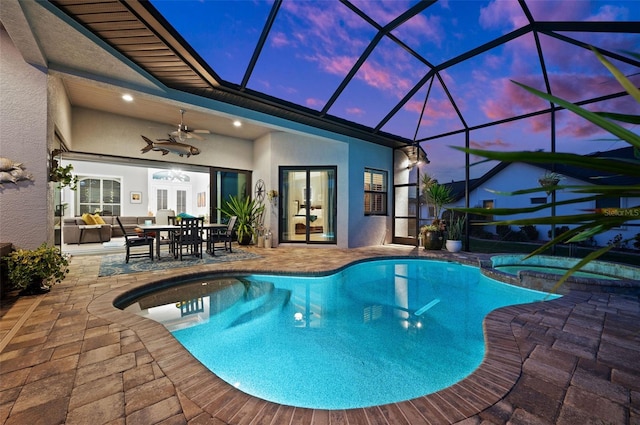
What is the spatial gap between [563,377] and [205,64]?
5.79 metres

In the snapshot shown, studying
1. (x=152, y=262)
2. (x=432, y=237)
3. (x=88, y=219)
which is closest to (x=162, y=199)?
(x=88, y=219)

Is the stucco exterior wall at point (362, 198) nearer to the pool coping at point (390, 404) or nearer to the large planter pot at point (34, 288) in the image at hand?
the pool coping at point (390, 404)

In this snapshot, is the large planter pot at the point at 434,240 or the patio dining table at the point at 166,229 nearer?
the patio dining table at the point at 166,229

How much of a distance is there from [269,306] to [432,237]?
18.7 feet

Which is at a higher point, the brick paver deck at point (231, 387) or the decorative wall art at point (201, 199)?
the decorative wall art at point (201, 199)

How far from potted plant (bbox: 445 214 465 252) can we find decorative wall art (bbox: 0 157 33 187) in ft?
28.4

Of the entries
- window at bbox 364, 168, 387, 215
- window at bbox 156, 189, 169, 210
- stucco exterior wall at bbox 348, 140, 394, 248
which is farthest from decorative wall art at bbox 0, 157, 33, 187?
window at bbox 156, 189, 169, 210

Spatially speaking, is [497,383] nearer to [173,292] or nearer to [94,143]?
[173,292]

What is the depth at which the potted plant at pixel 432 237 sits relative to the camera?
8117 mm

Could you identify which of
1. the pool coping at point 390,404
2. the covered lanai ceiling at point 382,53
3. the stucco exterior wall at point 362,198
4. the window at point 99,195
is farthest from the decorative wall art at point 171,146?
the window at point 99,195

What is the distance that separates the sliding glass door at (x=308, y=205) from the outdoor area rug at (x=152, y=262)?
205 centimetres

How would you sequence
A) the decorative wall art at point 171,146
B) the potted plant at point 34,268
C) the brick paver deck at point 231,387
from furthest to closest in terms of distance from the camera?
1. the decorative wall art at point 171,146
2. the potted plant at point 34,268
3. the brick paver deck at point 231,387

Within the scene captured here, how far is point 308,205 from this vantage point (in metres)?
8.67

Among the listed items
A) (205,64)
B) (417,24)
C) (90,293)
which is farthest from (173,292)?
(417,24)
